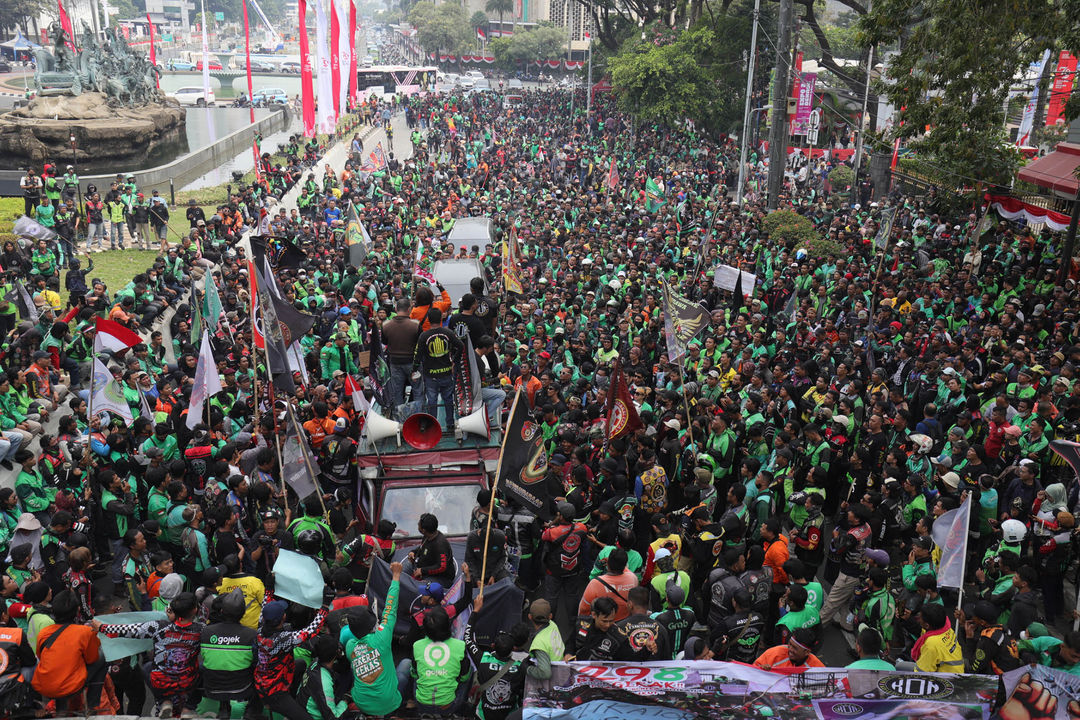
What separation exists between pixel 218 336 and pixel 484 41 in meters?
104

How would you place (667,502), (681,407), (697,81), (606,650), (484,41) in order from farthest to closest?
(484,41) < (697,81) < (681,407) < (667,502) < (606,650)

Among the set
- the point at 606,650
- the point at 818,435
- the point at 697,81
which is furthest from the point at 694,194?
the point at 606,650

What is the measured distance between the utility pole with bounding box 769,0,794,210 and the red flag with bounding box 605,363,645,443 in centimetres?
1557

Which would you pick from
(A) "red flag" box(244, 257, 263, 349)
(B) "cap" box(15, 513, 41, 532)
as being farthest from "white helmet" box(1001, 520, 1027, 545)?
(B) "cap" box(15, 513, 41, 532)

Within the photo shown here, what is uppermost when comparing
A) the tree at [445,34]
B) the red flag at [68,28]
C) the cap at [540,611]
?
Answer: the tree at [445,34]

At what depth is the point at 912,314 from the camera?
14.0 m

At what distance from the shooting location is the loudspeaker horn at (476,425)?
328 inches

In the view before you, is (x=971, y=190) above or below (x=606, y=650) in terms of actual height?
above

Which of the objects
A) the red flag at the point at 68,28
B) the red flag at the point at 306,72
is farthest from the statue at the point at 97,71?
the red flag at the point at 306,72

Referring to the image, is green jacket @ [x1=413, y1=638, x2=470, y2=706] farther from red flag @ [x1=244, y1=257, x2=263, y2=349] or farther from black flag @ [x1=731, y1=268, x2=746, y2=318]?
black flag @ [x1=731, y1=268, x2=746, y2=318]

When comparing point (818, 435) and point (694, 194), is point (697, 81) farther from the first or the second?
point (818, 435)

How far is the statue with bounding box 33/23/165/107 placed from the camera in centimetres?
3512

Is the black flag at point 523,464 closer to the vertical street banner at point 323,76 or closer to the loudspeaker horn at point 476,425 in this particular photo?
the loudspeaker horn at point 476,425

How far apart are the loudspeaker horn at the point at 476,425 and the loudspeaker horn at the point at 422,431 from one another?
0.25 meters
